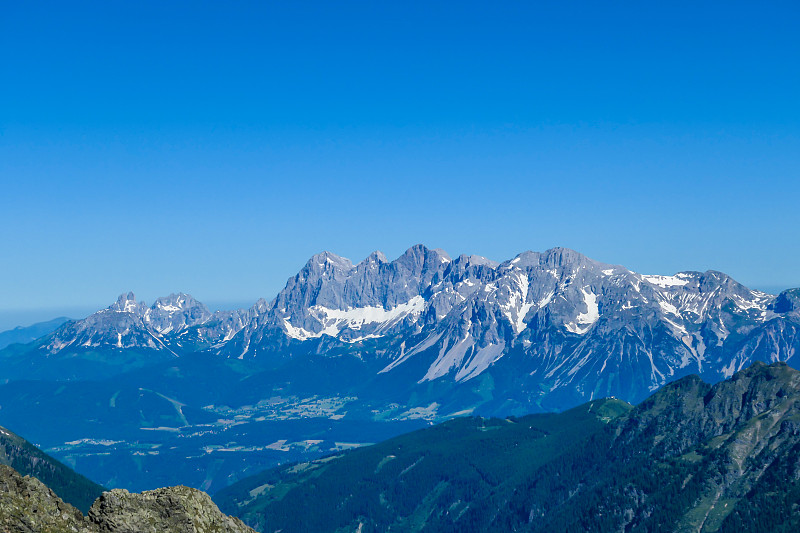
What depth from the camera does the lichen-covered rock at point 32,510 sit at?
8075 cm

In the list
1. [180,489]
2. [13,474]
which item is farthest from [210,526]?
[13,474]

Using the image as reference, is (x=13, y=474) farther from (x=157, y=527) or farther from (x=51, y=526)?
(x=157, y=527)

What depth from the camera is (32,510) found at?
82.9 metres

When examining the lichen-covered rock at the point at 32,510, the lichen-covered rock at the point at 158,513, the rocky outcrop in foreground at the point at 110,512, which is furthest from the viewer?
the lichen-covered rock at the point at 158,513

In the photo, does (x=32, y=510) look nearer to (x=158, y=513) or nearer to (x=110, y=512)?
(x=110, y=512)

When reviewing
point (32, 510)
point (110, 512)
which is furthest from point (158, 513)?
point (32, 510)

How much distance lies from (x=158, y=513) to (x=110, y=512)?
4.55 meters

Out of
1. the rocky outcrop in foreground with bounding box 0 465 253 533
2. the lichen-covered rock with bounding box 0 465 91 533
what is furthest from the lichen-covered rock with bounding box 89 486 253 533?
the lichen-covered rock with bounding box 0 465 91 533

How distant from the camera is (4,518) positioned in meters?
80.1

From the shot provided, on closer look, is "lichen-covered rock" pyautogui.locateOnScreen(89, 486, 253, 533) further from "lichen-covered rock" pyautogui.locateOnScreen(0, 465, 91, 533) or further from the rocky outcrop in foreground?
"lichen-covered rock" pyautogui.locateOnScreen(0, 465, 91, 533)

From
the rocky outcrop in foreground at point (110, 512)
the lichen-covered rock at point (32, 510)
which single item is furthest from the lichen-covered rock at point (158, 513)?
the lichen-covered rock at point (32, 510)

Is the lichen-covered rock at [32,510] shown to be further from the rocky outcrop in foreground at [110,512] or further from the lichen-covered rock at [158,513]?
the lichen-covered rock at [158,513]

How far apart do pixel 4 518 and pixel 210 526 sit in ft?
66.8

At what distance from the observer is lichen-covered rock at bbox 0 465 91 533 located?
8075cm
